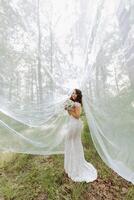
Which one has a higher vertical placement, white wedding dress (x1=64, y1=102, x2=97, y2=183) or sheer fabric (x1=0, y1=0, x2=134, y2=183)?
sheer fabric (x1=0, y1=0, x2=134, y2=183)

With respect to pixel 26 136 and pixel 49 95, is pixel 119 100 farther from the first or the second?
pixel 26 136

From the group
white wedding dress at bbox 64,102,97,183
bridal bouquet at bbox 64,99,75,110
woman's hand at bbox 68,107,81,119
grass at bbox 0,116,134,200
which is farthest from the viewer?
grass at bbox 0,116,134,200

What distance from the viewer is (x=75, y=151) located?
5020mm

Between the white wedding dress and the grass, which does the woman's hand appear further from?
the grass

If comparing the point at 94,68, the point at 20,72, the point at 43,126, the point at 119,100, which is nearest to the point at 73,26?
the point at 94,68

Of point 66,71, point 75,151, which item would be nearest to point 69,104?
point 66,71

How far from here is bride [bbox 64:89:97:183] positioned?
182 inches

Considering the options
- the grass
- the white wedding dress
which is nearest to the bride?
the white wedding dress

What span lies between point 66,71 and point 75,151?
5.03 feet

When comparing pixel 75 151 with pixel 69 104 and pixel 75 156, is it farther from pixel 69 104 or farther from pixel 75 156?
pixel 69 104

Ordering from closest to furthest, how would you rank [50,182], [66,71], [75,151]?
[66,71], [75,151], [50,182]

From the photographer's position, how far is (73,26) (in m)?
4.43

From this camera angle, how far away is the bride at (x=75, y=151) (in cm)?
462

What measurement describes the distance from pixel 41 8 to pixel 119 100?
196 centimetres
